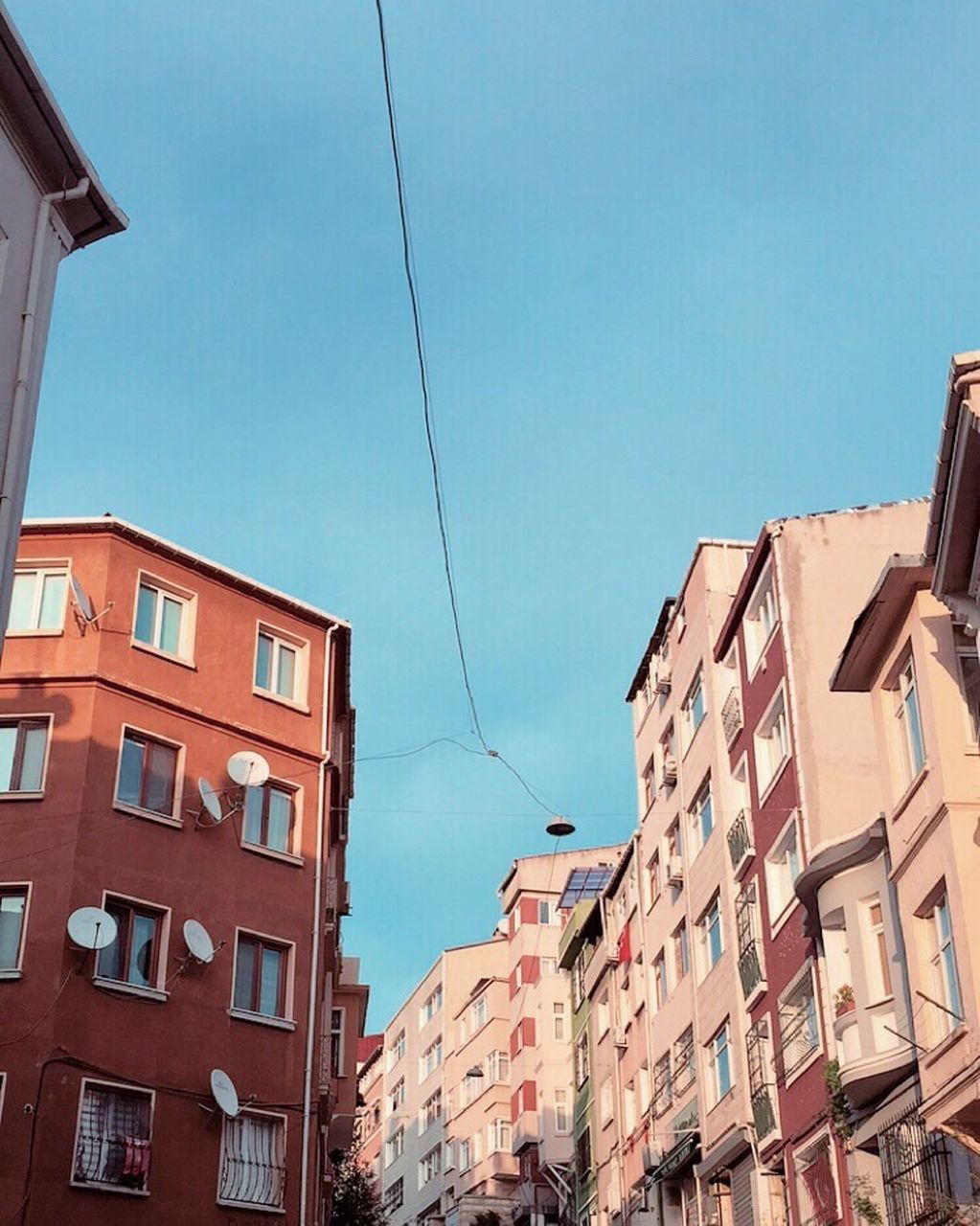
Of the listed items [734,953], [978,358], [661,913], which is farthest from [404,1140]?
[978,358]

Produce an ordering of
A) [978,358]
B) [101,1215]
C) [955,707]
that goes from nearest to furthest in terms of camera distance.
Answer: [978,358] → [955,707] → [101,1215]

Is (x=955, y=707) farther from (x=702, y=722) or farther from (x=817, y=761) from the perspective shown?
(x=702, y=722)

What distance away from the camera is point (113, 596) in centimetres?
3059

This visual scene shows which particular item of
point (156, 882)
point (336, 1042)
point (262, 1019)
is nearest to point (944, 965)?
point (262, 1019)

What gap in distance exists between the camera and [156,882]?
28812 mm

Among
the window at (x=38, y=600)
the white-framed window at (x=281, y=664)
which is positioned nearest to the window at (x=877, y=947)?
the white-framed window at (x=281, y=664)

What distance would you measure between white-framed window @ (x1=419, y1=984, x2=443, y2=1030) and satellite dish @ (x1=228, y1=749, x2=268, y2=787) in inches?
2120

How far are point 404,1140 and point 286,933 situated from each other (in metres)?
61.8

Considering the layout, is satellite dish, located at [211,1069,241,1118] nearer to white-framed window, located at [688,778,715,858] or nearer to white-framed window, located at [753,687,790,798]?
white-framed window, located at [753,687,790,798]

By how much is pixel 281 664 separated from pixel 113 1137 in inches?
418

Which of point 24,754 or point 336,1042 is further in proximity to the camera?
point 336,1042

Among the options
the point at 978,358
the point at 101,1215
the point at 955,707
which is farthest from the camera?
the point at 101,1215

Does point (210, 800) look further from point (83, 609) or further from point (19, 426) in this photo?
point (19, 426)

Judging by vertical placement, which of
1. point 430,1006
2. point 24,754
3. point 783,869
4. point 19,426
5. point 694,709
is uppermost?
point 430,1006
